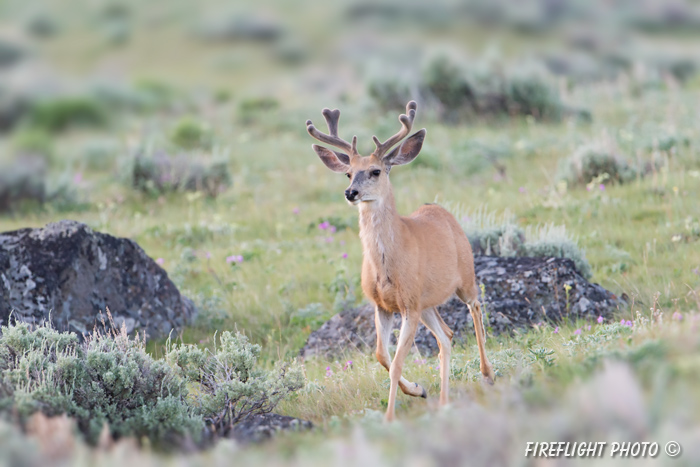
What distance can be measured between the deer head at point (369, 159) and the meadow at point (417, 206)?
5.39 ft

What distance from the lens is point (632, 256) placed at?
28.8 ft

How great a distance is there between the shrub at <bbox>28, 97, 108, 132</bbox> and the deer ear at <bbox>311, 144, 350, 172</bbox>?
2288cm

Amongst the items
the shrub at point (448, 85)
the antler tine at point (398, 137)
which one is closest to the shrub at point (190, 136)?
the shrub at point (448, 85)

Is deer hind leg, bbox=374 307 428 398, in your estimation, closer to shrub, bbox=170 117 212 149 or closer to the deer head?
the deer head

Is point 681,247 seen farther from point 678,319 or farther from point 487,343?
point 678,319

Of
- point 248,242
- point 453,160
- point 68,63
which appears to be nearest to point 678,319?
point 248,242

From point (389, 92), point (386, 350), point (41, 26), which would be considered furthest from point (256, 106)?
point (41, 26)

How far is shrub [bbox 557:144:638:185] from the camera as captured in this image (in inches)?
457

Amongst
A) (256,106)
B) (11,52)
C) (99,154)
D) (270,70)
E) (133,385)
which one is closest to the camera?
(133,385)

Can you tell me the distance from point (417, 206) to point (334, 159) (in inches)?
175

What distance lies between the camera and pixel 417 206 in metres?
11.4

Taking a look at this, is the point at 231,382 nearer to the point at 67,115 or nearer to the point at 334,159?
the point at 334,159

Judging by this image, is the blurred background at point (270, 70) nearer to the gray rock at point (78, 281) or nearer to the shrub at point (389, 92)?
the shrub at point (389, 92)

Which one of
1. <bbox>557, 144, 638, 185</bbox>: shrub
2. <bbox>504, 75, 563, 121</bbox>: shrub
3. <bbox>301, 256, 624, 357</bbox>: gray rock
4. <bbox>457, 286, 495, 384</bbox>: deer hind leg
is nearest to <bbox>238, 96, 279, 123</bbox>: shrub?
<bbox>504, 75, 563, 121</bbox>: shrub
